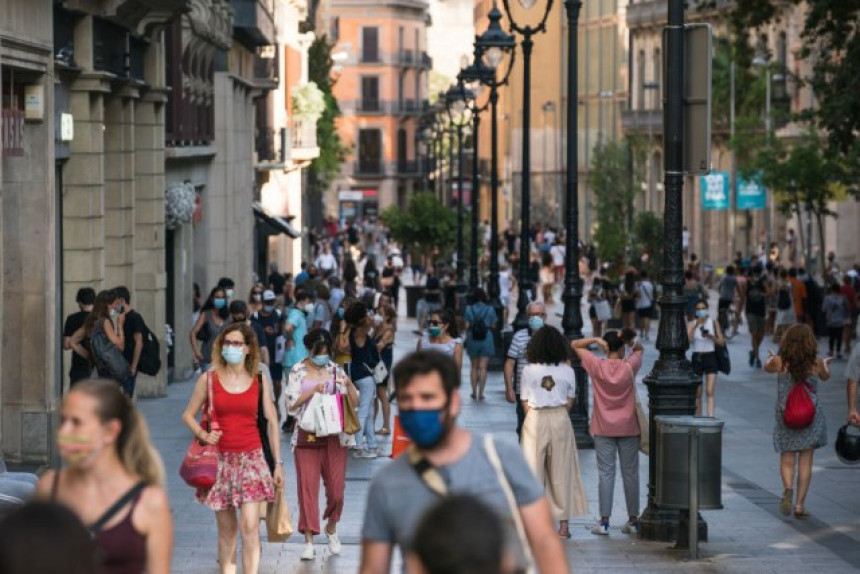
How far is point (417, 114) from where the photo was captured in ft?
465

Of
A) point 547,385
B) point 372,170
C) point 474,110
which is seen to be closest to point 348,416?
point 547,385

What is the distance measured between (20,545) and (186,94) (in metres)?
30.0

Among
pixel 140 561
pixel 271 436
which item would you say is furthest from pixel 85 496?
pixel 271 436

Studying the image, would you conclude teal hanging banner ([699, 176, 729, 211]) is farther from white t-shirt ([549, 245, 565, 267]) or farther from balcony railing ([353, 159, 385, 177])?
balcony railing ([353, 159, 385, 177])

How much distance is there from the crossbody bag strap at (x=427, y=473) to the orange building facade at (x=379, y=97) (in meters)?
128

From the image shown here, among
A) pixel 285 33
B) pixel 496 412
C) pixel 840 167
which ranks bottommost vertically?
pixel 496 412

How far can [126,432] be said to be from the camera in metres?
6.86

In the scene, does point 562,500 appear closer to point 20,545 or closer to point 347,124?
point 20,545

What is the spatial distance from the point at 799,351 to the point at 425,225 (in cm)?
4437

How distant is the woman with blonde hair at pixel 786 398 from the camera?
16375 millimetres

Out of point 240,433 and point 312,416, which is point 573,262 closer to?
point 312,416

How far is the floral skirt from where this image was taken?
12.7 m

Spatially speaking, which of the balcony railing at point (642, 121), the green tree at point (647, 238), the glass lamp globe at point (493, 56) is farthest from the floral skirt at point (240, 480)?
the balcony railing at point (642, 121)

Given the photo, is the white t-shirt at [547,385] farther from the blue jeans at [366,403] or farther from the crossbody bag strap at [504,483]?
the crossbody bag strap at [504,483]
